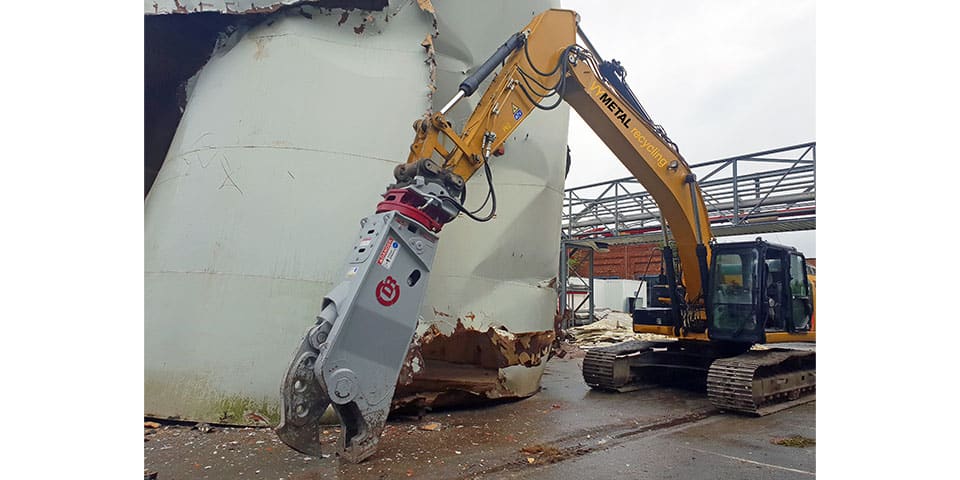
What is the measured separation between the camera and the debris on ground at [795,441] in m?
6.14

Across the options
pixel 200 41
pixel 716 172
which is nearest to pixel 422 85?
pixel 200 41

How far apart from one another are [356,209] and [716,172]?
18.0 ft

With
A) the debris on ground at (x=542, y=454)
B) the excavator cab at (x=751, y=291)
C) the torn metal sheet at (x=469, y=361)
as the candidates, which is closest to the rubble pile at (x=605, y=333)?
the excavator cab at (x=751, y=291)

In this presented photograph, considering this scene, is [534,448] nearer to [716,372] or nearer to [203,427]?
[203,427]

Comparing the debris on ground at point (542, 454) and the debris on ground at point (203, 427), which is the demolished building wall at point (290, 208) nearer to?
the debris on ground at point (203, 427)

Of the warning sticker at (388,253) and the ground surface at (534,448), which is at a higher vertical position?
the warning sticker at (388,253)

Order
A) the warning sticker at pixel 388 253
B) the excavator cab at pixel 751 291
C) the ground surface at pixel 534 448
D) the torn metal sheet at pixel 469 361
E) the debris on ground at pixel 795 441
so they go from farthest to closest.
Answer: the excavator cab at pixel 751 291 < the torn metal sheet at pixel 469 361 < the debris on ground at pixel 795 441 < the ground surface at pixel 534 448 < the warning sticker at pixel 388 253

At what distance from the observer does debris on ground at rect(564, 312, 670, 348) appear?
16344 millimetres

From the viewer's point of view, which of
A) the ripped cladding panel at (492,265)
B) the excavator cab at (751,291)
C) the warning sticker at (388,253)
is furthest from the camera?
the excavator cab at (751,291)

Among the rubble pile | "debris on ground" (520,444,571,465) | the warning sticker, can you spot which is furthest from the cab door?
the warning sticker

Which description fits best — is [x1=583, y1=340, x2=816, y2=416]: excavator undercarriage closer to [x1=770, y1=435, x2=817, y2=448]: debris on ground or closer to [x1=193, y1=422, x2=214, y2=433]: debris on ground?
[x1=770, y1=435, x2=817, y2=448]: debris on ground

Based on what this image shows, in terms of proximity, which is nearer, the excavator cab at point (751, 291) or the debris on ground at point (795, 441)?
the debris on ground at point (795, 441)

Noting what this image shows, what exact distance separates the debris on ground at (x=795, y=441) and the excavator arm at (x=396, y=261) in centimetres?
368

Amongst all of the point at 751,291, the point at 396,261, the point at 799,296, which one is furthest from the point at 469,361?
the point at 799,296
